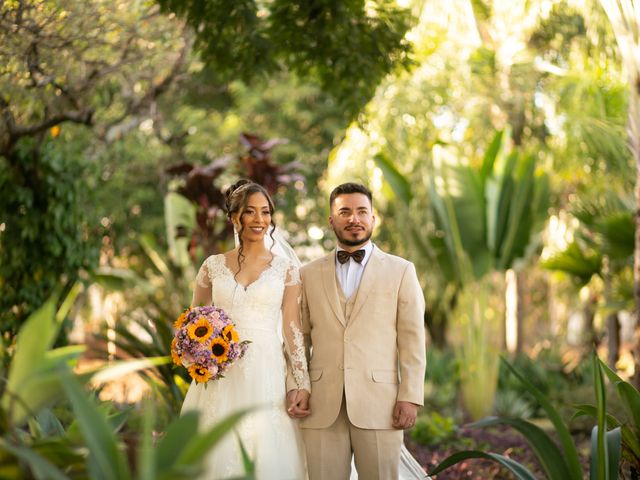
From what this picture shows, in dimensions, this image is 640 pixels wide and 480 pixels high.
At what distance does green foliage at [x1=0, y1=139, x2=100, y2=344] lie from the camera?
26.2ft

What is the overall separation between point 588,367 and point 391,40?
21.4ft

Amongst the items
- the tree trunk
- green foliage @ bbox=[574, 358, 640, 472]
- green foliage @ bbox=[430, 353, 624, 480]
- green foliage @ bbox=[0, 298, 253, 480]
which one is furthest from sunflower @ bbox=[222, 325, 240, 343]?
the tree trunk

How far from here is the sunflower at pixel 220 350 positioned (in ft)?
12.9

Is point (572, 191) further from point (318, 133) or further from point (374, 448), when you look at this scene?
point (374, 448)

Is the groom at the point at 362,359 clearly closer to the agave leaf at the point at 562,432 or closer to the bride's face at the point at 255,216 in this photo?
the bride's face at the point at 255,216

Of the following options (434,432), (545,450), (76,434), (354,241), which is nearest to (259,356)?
(354,241)

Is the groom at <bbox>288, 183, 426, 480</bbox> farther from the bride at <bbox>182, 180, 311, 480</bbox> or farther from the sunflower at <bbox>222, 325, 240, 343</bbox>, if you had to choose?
the sunflower at <bbox>222, 325, 240, 343</bbox>

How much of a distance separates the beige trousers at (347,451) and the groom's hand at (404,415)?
82 millimetres

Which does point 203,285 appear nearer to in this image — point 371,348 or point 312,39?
point 371,348

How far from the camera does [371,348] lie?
4031 millimetres

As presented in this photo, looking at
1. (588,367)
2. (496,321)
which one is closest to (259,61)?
(496,321)

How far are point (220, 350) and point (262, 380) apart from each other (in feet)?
1.13

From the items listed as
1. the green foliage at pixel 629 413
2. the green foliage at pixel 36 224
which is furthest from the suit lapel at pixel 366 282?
the green foliage at pixel 36 224

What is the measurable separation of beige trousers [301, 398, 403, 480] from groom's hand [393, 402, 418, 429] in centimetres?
8
